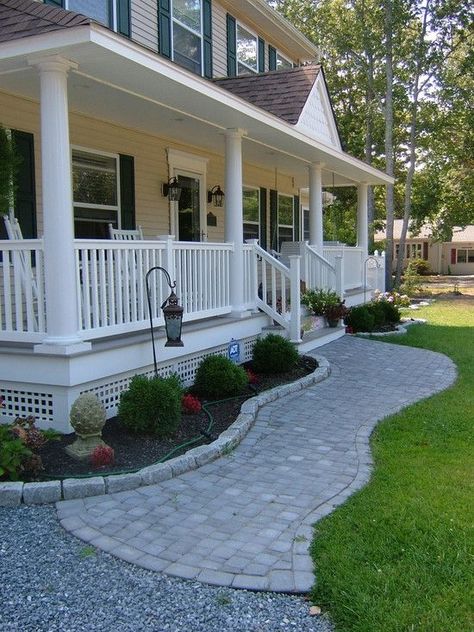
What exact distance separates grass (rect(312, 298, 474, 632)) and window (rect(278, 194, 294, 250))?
1028 centimetres

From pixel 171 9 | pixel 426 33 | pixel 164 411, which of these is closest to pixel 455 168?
pixel 426 33

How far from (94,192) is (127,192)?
0.72 m

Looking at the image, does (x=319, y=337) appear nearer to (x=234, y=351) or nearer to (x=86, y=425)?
(x=234, y=351)

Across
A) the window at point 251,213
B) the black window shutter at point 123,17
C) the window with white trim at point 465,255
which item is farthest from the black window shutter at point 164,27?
the window with white trim at point 465,255

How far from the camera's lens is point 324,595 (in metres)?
3.03

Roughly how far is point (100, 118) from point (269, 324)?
12.6 feet

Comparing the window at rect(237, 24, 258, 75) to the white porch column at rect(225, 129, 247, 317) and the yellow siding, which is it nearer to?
the yellow siding

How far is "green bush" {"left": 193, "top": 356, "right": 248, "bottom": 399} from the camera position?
266 inches

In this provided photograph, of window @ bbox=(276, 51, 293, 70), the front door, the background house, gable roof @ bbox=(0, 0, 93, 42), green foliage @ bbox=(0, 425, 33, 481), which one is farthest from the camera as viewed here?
the background house

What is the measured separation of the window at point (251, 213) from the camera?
1385 centimetres

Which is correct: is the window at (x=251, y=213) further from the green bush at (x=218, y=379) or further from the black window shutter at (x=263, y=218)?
the green bush at (x=218, y=379)

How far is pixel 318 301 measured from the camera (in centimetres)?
1096

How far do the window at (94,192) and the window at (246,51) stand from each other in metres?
5.12

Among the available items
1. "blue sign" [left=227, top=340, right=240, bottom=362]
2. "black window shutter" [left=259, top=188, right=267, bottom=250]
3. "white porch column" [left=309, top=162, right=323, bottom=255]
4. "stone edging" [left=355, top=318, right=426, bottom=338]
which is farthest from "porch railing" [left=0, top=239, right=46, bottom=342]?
"black window shutter" [left=259, top=188, right=267, bottom=250]
